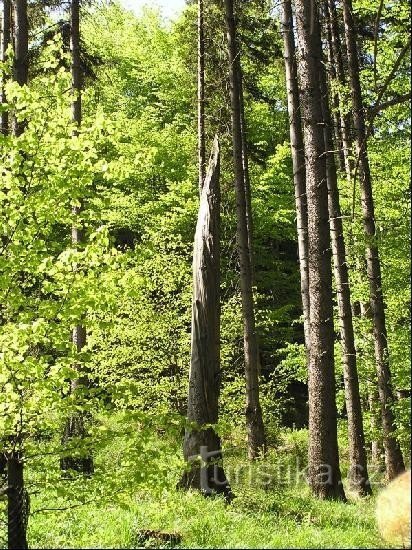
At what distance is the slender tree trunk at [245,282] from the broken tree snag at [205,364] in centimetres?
379

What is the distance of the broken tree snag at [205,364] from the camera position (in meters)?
9.31

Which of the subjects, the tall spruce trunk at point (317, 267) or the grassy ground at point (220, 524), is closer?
the grassy ground at point (220, 524)

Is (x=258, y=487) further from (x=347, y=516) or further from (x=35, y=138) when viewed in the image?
(x=35, y=138)

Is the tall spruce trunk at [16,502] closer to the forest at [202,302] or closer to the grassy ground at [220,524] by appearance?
the forest at [202,302]

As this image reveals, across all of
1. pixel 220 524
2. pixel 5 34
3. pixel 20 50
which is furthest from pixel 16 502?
pixel 5 34

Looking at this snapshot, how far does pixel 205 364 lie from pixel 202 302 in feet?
3.19

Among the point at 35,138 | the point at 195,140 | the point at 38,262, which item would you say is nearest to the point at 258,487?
the point at 38,262

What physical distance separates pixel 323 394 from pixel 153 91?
65.1 feet

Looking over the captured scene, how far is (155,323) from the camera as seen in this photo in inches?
640

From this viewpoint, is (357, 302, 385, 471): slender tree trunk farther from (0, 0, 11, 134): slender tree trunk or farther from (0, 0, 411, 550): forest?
(0, 0, 11, 134): slender tree trunk

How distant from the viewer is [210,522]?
700cm

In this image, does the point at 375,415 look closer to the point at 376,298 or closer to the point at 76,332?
the point at 376,298

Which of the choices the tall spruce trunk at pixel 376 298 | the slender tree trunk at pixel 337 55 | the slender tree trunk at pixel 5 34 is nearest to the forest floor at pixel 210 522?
the tall spruce trunk at pixel 376 298

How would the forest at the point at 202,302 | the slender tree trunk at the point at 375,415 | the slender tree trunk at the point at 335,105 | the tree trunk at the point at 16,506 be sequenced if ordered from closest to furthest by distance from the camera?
the tree trunk at the point at 16,506 < the forest at the point at 202,302 < the slender tree trunk at the point at 375,415 < the slender tree trunk at the point at 335,105
